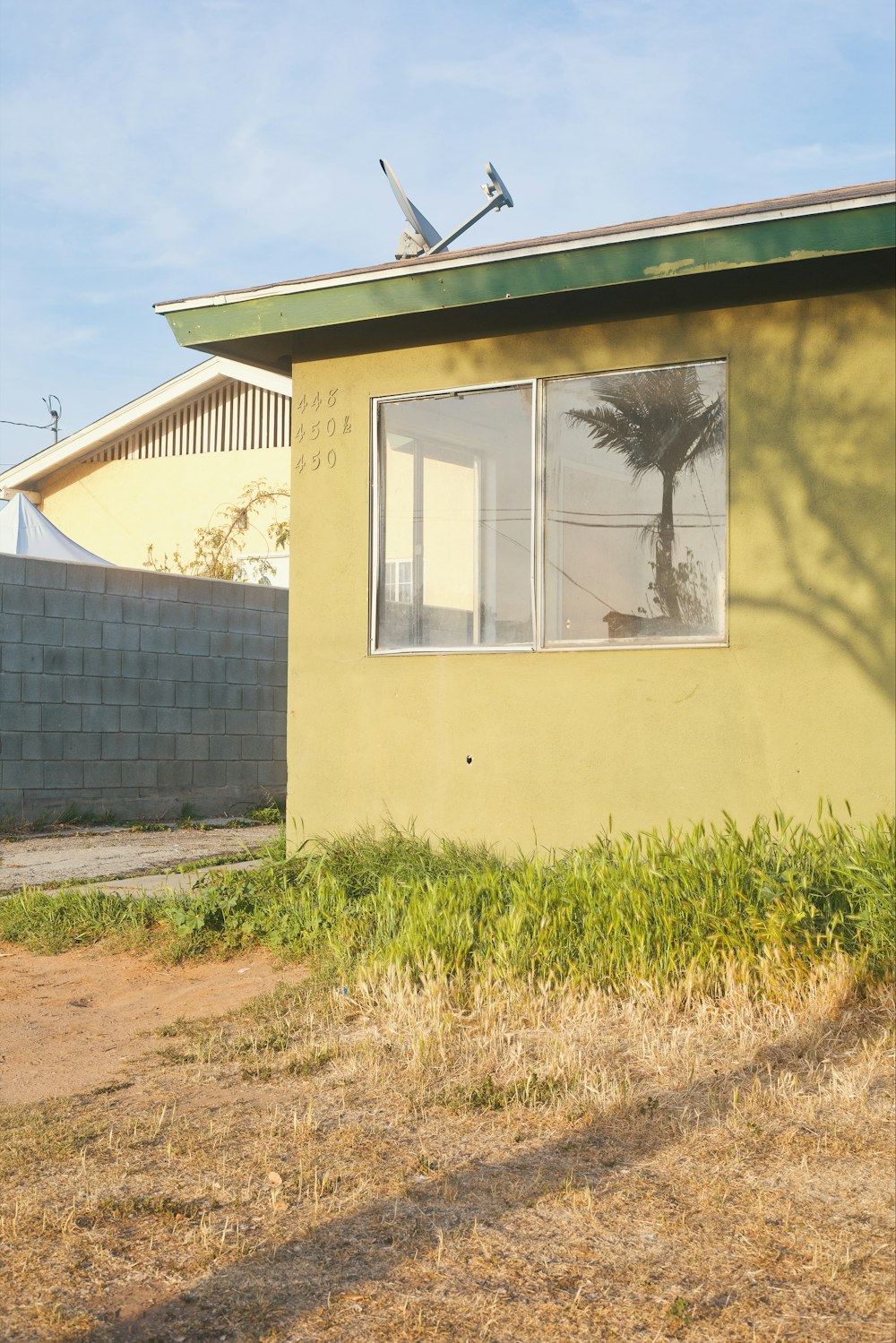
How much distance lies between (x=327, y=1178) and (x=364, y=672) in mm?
4147

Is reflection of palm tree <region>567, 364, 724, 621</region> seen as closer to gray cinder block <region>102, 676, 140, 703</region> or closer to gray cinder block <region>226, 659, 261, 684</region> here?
gray cinder block <region>102, 676, 140, 703</region>

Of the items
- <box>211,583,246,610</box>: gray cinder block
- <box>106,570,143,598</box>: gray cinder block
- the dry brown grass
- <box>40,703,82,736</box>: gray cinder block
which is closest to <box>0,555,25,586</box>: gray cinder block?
<box>106,570,143,598</box>: gray cinder block

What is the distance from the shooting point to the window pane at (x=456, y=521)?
6996mm

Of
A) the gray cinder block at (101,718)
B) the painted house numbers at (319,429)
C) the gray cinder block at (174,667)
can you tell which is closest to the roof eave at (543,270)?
the painted house numbers at (319,429)

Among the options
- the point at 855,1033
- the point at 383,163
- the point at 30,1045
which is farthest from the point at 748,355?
the point at 383,163

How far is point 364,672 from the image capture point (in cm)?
732

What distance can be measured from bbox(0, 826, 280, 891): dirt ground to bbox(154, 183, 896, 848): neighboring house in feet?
5.88

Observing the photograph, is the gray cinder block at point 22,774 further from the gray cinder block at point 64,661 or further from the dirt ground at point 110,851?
the gray cinder block at point 64,661

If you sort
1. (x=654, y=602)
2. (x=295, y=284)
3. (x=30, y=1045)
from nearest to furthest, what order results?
(x=30, y=1045), (x=654, y=602), (x=295, y=284)

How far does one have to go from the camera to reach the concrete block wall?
1107 centimetres

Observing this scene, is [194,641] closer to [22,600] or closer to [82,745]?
[82,745]

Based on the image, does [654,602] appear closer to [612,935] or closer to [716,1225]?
[612,935]

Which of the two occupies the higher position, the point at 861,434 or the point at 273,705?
the point at 861,434

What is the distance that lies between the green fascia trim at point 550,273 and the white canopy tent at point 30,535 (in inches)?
334
